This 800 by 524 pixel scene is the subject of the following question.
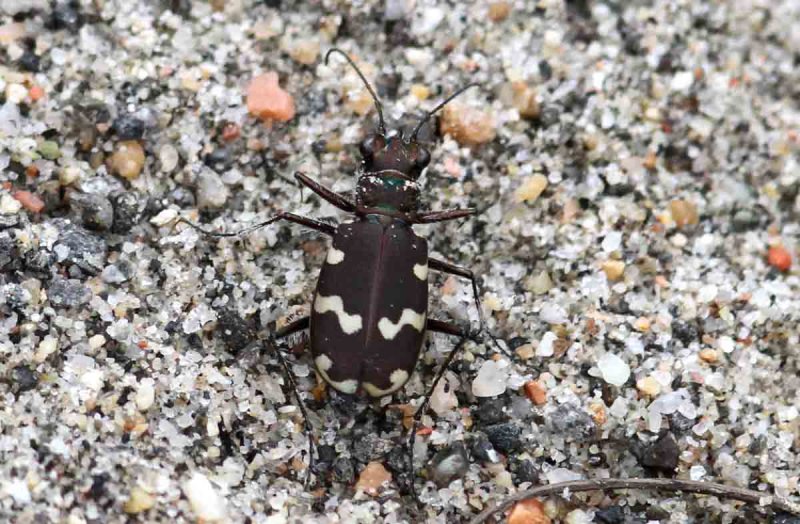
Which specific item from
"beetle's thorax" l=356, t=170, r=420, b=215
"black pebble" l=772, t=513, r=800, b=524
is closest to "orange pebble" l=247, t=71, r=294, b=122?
"beetle's thorax" l=356, t=170, r=420, b=215

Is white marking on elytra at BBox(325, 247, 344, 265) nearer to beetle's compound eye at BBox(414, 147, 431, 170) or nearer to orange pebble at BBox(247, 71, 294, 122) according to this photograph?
beetle's compound eye at BBox(414, 147, 431, 170)

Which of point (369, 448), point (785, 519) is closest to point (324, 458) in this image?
point (369, 448)

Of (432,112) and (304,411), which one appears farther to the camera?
(432,112)

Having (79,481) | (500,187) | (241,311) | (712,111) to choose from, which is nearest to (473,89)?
(500,187)

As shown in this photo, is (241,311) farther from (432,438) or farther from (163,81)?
(163,81)

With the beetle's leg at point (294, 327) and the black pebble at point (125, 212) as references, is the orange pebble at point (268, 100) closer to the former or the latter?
the black pebble at point (125, 212)

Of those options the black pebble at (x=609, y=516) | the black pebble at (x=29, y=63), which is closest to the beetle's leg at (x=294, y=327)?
the black pebble at (x=609, y=516)

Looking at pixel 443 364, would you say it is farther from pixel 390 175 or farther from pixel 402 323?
pixel 390 175

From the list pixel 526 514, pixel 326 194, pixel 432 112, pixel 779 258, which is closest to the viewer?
pixel 526 514
